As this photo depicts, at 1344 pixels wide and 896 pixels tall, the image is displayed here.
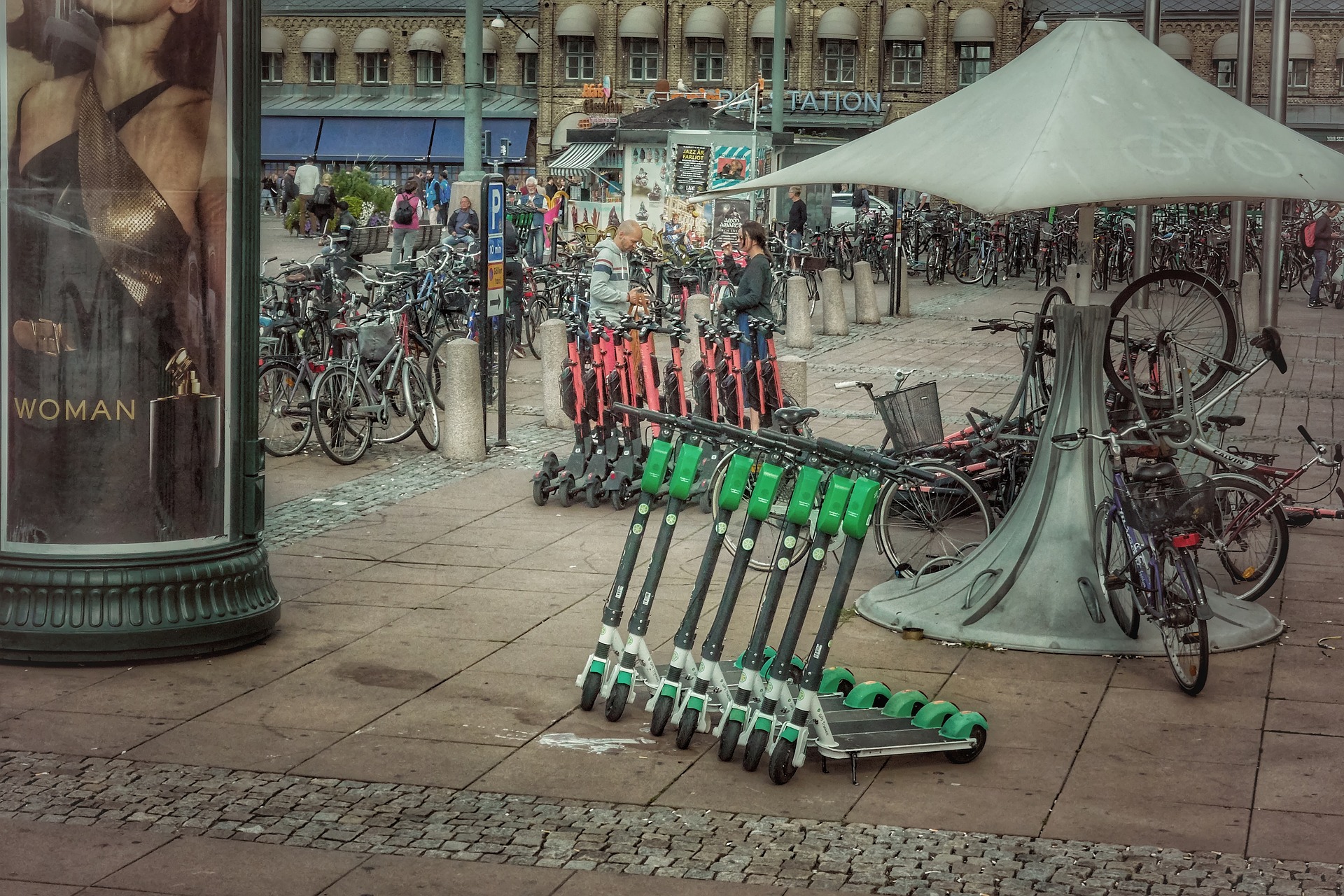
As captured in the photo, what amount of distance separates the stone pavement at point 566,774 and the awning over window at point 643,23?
53352 mm

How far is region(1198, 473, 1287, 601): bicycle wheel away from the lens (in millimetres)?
8062

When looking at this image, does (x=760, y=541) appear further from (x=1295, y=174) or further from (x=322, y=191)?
(x=322, y=191)

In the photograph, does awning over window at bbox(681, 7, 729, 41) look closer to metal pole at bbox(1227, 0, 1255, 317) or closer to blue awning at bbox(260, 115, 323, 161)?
blue awning at bbox(260, 115, 323, 161)

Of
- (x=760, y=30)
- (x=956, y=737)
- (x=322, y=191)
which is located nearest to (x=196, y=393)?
(x=956, y=737)

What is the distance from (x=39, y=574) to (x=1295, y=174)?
533cm

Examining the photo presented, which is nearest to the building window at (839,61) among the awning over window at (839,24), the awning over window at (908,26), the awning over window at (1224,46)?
the awning over window at (839,24)

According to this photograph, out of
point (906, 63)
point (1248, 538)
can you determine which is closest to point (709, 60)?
point (906, 63)

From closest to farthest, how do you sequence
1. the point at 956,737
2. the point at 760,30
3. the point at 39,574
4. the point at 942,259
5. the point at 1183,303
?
the point at 956,737 < the point at 39,574 < the point at 1183,303 < the point at 942,259 < the point at 760,30

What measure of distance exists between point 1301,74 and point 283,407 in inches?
2034

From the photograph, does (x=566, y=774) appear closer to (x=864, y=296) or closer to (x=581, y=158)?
(x=864, y=296)

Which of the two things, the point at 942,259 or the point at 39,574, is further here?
the point at 942,259

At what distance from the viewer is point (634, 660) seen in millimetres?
6391

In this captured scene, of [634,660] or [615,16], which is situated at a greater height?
[615,16]

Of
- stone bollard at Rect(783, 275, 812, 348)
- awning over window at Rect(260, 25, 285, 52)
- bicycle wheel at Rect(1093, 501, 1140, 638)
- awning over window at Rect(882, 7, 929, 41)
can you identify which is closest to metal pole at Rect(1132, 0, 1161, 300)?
stone bollard at Rect(783, 275, 812, 348)
